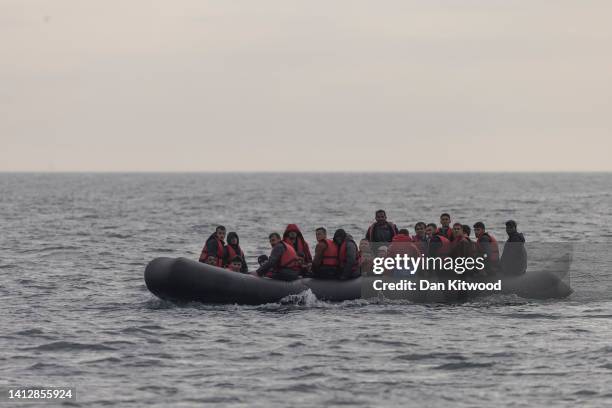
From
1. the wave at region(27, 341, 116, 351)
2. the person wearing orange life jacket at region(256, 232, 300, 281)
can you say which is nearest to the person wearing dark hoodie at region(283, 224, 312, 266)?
the person wearing orange life jacket at region(256, 232, 300, 281)

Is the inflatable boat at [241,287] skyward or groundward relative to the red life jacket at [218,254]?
groundward

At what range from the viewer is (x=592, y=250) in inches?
1369

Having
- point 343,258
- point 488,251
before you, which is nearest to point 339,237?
point 343,258

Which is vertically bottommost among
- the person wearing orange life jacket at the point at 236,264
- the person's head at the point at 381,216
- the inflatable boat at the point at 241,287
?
the inflatable boat at the point at 241,287

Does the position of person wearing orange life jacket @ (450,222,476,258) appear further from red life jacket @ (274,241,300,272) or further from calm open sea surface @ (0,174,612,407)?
red life jacket @ (274,241,300,272)

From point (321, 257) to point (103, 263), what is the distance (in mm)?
12559

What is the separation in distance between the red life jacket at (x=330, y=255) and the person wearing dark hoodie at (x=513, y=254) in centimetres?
361

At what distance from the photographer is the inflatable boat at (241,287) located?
1959 cm

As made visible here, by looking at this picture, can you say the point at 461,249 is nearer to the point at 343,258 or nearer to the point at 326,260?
the point at 343,258

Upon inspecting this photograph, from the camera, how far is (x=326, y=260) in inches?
796

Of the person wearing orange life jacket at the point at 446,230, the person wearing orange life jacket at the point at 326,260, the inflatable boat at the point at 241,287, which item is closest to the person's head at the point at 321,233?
the person wearing orange life jacket at the point at 326,260

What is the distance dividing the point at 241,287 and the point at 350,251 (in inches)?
91.8

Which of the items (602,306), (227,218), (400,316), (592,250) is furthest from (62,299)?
(227,218)

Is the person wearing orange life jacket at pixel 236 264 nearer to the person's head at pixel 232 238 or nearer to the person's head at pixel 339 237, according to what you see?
the person's head at pixel 232 238
